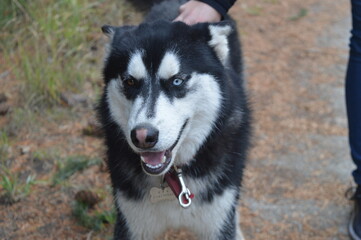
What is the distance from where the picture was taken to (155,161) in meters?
2.39

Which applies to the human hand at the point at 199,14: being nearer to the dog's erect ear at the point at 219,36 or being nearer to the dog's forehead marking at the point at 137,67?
the dog's erect ear at the point at 219,36

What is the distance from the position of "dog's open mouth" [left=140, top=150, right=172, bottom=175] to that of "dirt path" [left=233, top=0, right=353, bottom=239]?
1.23 metres

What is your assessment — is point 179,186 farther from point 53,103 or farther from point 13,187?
point 53,103

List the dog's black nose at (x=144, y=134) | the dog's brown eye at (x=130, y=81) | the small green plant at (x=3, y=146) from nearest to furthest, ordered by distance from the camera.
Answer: the dog's black nose at (x=144, y=134) < the dog's brown eye at (x=130, y=81) < the small green plant at (x=3, y=146)

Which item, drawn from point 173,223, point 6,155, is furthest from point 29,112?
point 173,223

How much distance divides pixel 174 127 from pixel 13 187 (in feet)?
5.50

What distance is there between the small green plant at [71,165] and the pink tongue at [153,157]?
1.49 metres

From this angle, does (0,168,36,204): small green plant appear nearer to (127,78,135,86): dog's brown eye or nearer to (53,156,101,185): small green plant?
(53,156,101,185): small green plant

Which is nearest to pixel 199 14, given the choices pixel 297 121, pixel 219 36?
pixel 219 36

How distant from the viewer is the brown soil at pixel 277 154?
340 centimetres

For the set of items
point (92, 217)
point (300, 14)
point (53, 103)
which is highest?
point (92, 217)

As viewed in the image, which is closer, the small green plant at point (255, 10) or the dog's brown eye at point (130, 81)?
the dog's brown eye at point (130, 81)

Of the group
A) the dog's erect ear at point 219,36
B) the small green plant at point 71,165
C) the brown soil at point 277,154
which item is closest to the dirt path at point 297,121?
the brown soil at point 277,154

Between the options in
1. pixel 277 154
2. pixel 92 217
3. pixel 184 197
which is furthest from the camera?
pixel 277 154
